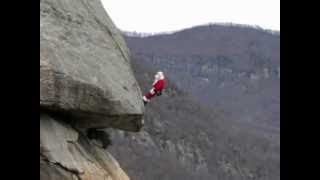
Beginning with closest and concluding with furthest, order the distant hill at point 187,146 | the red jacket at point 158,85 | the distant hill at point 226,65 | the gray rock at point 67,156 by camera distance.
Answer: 1. the gray rock at point 67,156
2. the red jacket at point 158,85
3. the distant hill at point 187,146
4. the distant hill at point 226,65

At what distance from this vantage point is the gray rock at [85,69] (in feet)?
29.7

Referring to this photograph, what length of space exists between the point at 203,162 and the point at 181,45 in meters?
63.8

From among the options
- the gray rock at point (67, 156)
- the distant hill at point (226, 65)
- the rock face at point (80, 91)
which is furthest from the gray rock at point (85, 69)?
the distant hill at point (226, 65)

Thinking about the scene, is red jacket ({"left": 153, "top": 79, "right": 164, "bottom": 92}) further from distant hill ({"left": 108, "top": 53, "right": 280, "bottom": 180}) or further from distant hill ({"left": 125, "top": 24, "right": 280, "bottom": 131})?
distant hill ({"left": 125, "top": 24, "right": 280, "bottom": 131})

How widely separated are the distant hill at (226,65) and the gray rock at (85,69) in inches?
3451

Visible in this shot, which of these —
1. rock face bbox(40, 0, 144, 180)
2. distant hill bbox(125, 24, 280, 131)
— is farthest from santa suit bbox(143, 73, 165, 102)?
distant hill bbox(125, 24, 280, 131)

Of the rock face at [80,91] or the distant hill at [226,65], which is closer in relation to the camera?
the rock face at [80,91]

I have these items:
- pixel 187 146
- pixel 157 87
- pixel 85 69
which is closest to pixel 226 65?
pixel 187 146

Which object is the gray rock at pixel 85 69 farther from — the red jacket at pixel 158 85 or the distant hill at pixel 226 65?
the distant hill at pixel 226 65

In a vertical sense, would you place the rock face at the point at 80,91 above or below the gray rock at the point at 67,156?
above

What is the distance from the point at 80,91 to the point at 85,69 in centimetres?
28

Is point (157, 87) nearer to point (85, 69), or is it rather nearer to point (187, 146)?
point (85, 69)

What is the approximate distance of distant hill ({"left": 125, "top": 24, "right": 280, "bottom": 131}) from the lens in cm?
10669
